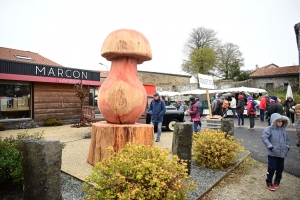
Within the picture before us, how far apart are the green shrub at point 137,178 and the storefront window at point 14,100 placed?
11.2m

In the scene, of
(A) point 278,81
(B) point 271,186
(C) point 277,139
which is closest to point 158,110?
(C) point 277,139

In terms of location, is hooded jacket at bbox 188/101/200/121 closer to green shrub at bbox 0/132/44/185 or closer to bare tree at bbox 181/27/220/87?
green shrub at bbox 0/132/44/185

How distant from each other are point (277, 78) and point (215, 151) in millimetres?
29572

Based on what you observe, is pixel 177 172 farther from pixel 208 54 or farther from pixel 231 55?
pixel 231 55

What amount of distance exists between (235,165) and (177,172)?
299cm

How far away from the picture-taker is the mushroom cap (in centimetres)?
401

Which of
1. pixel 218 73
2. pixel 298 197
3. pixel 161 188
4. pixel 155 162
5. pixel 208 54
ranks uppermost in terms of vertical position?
pixel 208 54

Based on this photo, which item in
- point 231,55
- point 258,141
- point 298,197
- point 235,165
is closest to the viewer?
point 298,197

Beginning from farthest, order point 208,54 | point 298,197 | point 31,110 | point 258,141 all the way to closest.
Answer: point 208,54 → point 31,110 → point 258,141 → point 298,197

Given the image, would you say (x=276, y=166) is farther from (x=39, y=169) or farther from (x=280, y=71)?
(x=280, y=71)

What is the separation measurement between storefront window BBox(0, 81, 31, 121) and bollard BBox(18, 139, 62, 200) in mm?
10456

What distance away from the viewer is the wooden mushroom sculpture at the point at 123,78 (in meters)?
4.03

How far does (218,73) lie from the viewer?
1506 inches

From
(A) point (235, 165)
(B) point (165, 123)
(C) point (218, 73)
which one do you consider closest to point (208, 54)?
(C) point (218, 73)
